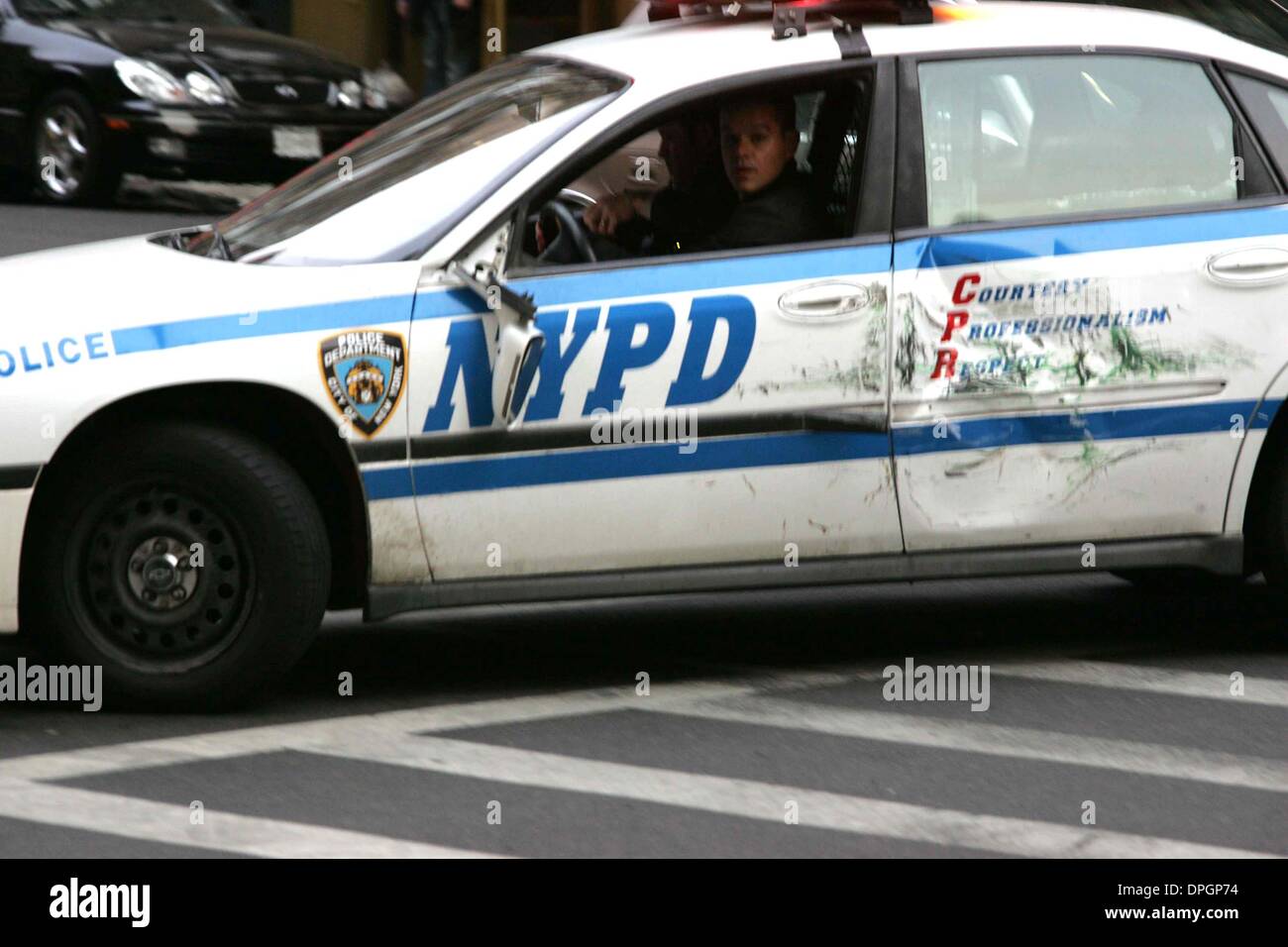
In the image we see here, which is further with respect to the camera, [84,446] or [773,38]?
[773,38]

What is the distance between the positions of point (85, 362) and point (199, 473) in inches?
14.6

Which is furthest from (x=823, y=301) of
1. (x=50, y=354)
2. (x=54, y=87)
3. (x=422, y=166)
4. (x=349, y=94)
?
(x=54, y=87)

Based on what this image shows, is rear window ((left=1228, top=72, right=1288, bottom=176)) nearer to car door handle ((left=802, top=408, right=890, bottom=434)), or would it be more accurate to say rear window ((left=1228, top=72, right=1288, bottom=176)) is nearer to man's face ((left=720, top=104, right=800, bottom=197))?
man's face ((left=720, top=104, right=800, bottom=197))

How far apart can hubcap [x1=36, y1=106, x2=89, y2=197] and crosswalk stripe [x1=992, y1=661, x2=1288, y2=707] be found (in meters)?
9.76

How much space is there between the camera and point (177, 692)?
5469 millimetres

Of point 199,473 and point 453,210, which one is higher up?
point 453,210

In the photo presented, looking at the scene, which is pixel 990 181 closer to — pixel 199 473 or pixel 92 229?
pixel 199 473

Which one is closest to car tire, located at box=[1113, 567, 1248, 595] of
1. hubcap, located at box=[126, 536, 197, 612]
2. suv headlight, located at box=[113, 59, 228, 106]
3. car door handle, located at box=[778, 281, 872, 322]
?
car door handle, located at box=[778, 281, 872, 322]

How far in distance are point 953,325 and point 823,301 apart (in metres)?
0.34

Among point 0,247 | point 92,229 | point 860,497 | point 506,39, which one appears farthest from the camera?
point 506,39

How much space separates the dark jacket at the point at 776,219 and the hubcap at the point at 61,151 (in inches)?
370

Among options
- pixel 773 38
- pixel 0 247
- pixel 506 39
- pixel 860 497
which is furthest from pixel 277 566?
pixel 506 39

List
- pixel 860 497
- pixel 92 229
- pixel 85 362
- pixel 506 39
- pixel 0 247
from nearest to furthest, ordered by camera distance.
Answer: pixel 85 362 → pixel 860 497 → pixel 0 247 → pixel 92 229 → pixel 506 39

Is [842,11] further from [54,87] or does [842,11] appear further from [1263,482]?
[54,87]
